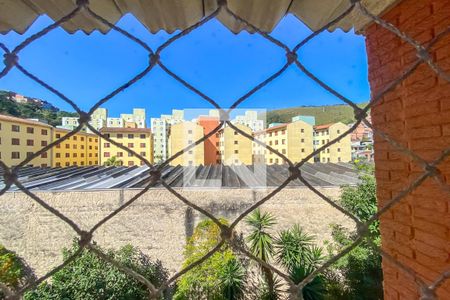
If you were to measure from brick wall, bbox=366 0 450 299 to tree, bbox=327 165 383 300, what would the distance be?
4.33 metres

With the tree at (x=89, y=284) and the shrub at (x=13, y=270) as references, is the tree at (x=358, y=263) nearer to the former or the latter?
the tree at (x=89, y=284)

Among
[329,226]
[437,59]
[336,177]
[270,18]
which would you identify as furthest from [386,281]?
[336,177]

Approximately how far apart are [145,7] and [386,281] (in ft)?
3.56

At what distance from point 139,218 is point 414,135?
595cm

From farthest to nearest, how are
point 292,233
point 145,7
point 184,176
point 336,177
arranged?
point 184,176, point 336,177, point 292,233, point 145,7

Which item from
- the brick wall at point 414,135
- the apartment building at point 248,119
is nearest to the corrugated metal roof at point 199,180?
the apartment building at point 248,119

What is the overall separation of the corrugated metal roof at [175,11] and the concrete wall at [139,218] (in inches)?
216

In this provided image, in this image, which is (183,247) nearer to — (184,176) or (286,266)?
(286,266)

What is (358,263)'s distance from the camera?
491 cm

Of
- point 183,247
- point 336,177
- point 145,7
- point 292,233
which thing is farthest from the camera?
point 336,177

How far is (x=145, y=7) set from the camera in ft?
2.45

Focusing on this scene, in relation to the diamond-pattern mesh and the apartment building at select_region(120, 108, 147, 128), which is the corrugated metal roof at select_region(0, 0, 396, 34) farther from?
the apartment building at select_region(120, 108, 147, 128)

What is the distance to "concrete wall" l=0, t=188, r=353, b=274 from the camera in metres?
5.64

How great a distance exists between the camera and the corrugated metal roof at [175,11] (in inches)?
26.7
